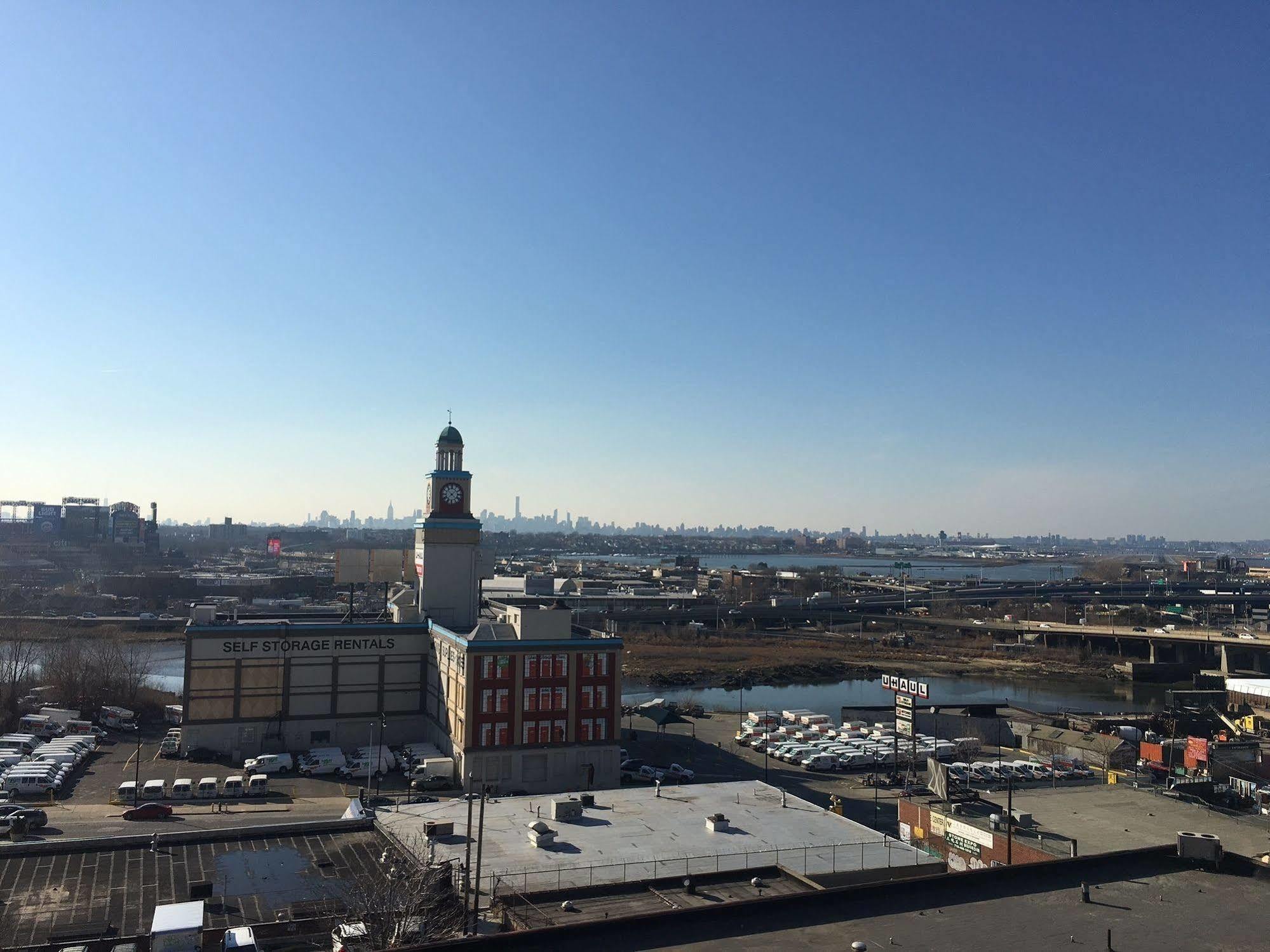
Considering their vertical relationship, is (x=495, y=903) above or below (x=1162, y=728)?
above

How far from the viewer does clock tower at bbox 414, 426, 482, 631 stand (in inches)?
1663

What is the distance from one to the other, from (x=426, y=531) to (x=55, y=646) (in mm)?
45454

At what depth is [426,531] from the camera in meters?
42.2

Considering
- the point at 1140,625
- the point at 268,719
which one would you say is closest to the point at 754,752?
the point at 268,719

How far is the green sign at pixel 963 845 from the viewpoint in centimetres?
2233

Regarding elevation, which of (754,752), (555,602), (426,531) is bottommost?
(754,752)

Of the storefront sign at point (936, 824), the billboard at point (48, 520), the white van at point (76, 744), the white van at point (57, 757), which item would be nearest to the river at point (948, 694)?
the white van at point (76, 744)

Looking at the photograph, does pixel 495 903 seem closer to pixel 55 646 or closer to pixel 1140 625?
pixel 55 646

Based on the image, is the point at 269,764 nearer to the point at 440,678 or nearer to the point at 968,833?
the point at 440,678

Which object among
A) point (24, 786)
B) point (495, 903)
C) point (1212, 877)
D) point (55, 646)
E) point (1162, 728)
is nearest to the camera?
point (1212, 877)

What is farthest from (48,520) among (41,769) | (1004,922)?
(1004,922)

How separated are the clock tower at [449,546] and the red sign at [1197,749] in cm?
3072

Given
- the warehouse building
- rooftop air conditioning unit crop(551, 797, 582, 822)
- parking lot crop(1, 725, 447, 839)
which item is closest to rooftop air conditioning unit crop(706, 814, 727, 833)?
rooftop air conditioning unit crop(551, 797, 582, 822)

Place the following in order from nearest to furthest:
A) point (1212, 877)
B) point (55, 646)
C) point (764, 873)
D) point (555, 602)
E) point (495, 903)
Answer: point (1212, 877) → point (495, 903) → point (764, 873) → point (555, 602) → point (55, 646)
